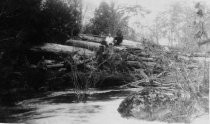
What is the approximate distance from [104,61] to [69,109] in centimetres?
188

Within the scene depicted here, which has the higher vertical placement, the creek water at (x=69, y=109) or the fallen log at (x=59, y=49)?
the fallen log at (x=59, y=49)

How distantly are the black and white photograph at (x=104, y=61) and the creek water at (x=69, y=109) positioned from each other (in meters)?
0.02

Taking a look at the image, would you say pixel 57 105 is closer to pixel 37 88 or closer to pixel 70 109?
pixel 70 109

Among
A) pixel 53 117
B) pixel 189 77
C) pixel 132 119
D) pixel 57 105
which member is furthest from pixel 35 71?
pixel 189 77

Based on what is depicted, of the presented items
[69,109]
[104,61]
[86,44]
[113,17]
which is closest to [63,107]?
[69,109]

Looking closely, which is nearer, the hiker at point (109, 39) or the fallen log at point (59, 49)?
the hiker at point (109, 39)

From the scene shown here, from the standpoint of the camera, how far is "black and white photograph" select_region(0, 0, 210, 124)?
5449mm

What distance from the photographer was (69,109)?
638 centimetres

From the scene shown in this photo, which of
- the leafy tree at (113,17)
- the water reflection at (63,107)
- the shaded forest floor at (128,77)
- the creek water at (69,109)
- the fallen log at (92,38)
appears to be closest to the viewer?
the shaded forest floor at (128,77)

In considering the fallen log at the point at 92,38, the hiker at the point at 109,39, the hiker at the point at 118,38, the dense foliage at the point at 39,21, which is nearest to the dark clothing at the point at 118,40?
the hiker at the point at 118,38

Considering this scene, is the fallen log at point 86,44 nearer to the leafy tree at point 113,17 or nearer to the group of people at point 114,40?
the group of people at point 114,40

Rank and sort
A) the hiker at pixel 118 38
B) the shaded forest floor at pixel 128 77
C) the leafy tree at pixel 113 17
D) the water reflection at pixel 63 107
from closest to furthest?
the shaded forest floor at pixel 128 77 → the water reflection at pixel 63 107 → the leafy tree at pixel 113 17 → the hiker at pixel 118 38

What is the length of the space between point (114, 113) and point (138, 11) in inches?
115

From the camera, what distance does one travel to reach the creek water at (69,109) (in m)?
5.60
